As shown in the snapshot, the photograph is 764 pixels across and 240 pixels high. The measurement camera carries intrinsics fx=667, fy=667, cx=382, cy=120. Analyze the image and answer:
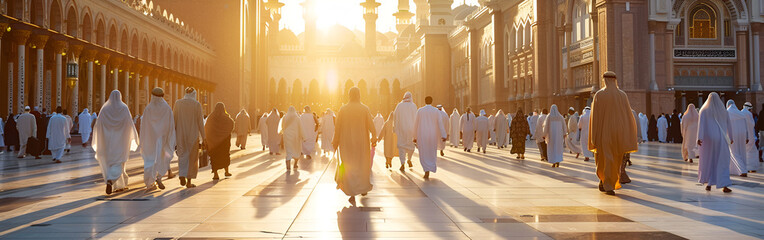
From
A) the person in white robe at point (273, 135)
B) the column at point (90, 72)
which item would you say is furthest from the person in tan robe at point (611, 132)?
the column at point (90, 72)

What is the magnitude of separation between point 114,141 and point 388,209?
3898mm

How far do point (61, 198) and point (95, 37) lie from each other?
63.9 ft

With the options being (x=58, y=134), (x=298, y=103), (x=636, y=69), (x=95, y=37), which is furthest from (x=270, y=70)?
(x=58, y=134)

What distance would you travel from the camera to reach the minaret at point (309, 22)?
74.7 meters

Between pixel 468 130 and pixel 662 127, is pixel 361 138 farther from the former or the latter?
pixel 662 127

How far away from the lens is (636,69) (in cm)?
2478

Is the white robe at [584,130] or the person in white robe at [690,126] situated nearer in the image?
the person in white robe at [690,126]

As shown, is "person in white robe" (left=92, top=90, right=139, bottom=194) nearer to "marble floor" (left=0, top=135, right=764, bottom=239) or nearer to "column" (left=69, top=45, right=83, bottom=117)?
"marble floor" (left=0, top=135, right=764, bottom=239)

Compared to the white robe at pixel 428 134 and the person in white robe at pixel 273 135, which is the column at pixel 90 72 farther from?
the white robe at pixel 428 134

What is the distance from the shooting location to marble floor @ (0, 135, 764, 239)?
5.31m

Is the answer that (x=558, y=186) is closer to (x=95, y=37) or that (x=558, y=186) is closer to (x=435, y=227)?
(x=435, y=227)

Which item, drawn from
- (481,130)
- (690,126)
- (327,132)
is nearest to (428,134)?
(690,126)

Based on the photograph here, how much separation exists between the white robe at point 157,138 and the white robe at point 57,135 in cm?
725

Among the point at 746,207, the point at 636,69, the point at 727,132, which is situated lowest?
the point at 746,207
